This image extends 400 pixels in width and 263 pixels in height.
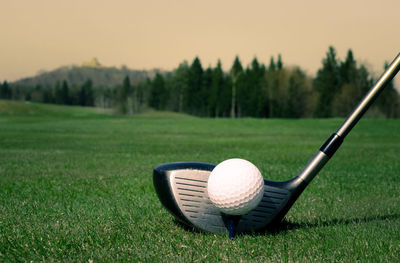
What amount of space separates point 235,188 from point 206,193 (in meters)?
0.36

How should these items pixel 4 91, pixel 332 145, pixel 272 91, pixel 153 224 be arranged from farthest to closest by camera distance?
pixel 4 91
pixel 272 91
pixel 153 224
pixel 332 145

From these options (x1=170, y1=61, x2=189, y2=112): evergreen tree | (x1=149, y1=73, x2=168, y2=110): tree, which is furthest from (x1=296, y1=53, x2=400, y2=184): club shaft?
(x1=149, y1=73, x2=168, y2=110): tree

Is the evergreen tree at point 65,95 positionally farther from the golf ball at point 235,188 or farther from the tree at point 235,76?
the golf ball at point 235,188

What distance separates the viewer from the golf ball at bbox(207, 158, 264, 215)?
3.31 m

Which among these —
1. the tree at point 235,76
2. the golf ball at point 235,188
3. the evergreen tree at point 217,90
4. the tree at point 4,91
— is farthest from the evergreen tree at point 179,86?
the tree at point 4,91

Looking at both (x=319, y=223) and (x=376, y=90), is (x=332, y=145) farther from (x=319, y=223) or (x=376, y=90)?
(x=319, y=223)

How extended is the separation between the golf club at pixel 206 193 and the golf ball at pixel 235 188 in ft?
0.57

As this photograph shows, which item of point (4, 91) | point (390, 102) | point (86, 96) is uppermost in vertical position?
point (4, 91)

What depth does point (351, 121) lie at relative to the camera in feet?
11.8

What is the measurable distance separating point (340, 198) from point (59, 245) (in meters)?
4.02

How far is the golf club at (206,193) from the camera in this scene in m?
3.54

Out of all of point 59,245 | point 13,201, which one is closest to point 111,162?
point 13,201

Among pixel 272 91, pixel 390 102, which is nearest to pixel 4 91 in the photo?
pixel 272 91

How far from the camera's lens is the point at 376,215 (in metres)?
4.75
